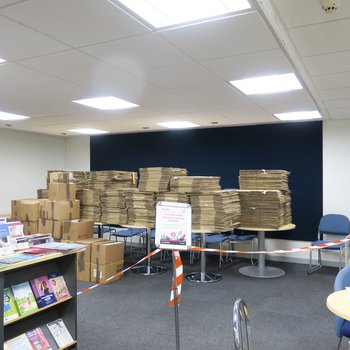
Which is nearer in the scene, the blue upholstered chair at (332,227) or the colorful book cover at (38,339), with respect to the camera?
the colorful book cover at (38,339)

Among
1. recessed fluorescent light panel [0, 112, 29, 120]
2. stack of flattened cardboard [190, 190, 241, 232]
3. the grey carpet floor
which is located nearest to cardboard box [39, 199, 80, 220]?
the grey carpet floor

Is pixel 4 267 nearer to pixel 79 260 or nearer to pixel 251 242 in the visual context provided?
pixel 79 260

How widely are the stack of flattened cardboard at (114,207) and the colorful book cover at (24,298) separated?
3.24m

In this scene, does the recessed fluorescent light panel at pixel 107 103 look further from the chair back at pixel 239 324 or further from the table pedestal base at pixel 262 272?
the chair back at pixel 239 324

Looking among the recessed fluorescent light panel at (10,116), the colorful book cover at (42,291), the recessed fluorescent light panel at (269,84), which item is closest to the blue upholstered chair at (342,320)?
the recessed fluorescent light panel at (269,84)

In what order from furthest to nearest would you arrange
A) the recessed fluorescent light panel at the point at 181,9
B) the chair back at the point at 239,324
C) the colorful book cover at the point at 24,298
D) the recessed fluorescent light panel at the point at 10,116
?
1. the recessed fluorescent light panel at the point at 10,116
2. the colorful book cover at the point at 24,298
3. the recessed fluorescent light panel at the point at 181,9
4. the chair back at the point at 239,324

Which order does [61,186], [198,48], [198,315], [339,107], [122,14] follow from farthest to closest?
[61,186], [339,107], [198,315], [198,48], [122,14]

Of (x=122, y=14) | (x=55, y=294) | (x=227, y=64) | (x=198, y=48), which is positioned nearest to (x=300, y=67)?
(x=227, y=64)

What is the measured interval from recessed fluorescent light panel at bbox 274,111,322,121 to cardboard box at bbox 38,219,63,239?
12.4ft

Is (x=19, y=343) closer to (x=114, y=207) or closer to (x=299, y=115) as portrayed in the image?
(x=114, y=207)

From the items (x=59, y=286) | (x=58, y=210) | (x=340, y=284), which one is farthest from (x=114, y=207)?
(x=340, y=284)

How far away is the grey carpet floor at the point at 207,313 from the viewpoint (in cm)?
320

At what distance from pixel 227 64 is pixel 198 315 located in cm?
255

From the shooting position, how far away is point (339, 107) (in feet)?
Answer: 16.3
